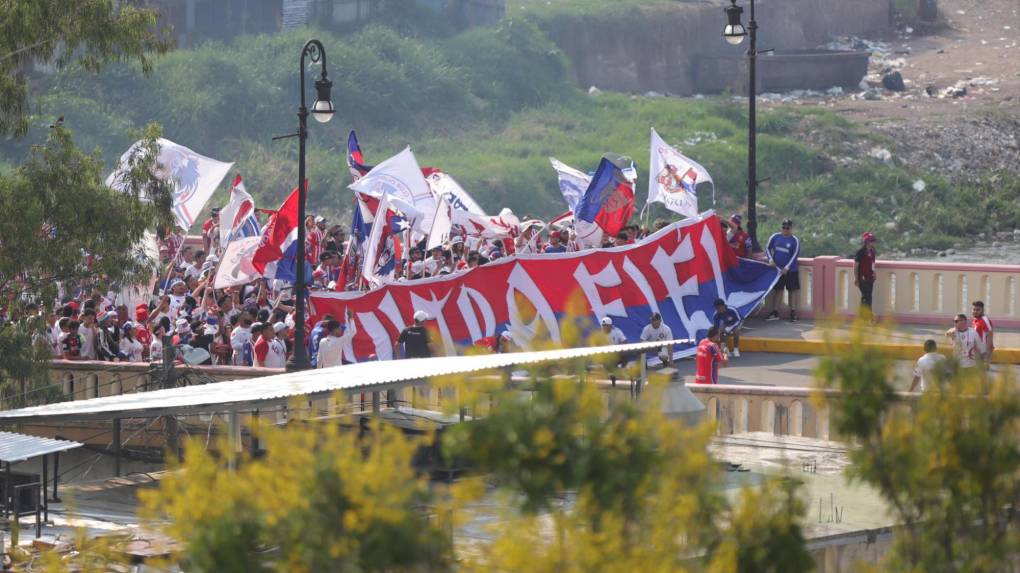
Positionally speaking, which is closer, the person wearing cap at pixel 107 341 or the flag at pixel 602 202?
the person wearing cap at pixel 107 341

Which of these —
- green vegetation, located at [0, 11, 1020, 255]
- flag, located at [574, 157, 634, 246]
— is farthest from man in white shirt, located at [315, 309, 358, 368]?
green vegetation, located at [0, 11, 1020, 255]

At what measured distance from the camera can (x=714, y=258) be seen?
27.4m

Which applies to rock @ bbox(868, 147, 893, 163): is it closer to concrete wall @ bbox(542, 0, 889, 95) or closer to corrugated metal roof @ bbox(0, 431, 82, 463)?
concrete wall @ bbox(542, 0, 889, 95)

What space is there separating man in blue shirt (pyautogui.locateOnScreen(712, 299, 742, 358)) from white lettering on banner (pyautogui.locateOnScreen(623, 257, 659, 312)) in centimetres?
89

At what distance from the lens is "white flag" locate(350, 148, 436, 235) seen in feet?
89.1

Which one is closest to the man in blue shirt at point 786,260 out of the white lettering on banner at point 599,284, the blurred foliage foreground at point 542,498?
the white lettering on banner at point 599,284

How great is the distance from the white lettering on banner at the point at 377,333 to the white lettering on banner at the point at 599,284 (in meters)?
2.77

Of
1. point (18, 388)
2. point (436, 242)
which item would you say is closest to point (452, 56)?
point (436, 242)

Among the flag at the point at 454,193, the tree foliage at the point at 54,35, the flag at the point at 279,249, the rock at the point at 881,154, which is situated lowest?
the flag at the point at 279,249

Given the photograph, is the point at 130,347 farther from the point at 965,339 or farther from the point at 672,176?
the point at 965,339

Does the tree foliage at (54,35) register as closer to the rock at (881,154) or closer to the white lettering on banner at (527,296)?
the white lettering on banner at (527,296)

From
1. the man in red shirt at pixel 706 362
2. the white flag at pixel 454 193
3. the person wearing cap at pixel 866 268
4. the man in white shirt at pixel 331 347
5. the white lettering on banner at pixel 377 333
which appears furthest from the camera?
the white flag at pixel 454 193

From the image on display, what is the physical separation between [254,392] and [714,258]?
42.5ft

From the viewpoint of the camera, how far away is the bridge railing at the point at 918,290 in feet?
90.3
